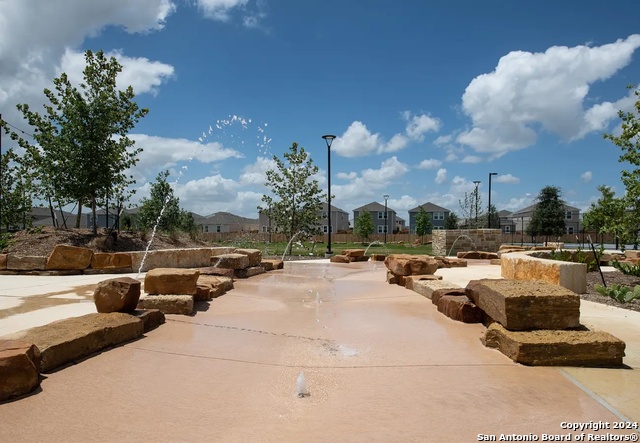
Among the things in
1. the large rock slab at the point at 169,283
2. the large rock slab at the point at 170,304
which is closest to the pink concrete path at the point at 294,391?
the large rock slab at the point at 170,304

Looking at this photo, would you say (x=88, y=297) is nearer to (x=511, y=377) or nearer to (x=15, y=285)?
A: (x=15, y=285)

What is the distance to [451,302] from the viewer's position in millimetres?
6820

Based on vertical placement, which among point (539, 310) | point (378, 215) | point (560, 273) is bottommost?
point (539, 310)

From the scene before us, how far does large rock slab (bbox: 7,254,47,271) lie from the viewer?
1137 cm

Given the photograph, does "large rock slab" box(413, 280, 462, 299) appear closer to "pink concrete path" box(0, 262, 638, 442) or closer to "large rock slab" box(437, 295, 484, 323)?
"large rock slab" box(437, 295, 484, 323)

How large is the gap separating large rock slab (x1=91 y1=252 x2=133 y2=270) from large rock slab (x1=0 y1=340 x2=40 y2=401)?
8755mm

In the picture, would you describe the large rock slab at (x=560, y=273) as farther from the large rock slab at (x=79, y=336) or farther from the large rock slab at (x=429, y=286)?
the large rock slab at (x=79, y=336)

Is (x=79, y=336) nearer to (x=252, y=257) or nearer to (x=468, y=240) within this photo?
(x=252, y=257)

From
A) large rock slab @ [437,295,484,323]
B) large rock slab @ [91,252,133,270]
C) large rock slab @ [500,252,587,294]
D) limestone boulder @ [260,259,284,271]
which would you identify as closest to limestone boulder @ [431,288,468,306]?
large rock slab @ [437,295,484,323]

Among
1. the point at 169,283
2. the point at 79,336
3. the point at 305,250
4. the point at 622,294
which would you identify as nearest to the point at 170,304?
the point at 169,283

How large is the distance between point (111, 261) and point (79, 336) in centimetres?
828

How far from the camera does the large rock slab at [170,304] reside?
262 inches

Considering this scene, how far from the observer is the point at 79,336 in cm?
443

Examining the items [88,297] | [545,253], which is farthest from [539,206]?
[88,297]
